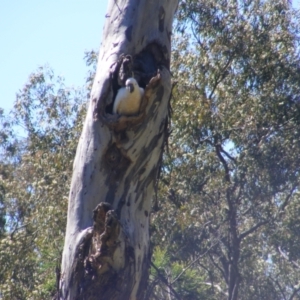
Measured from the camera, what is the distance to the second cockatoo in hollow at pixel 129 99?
11.3 ft

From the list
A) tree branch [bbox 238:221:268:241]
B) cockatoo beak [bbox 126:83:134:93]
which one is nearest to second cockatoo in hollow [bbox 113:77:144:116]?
cockatoo beak [bbox 126:83:134:93]

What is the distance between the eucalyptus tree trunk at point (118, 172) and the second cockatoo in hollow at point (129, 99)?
0.10 feet

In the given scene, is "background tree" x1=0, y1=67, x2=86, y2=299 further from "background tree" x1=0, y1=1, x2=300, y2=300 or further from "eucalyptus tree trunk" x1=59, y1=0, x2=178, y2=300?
"eucalyptus tree trunk" x1=59, y1=0, x2=178, y2=300

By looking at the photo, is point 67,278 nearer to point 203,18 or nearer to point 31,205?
point 203,18

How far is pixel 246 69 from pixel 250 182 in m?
2.27

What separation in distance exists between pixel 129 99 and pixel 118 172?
0.40m

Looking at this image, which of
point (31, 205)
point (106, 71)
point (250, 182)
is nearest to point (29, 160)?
point (31, 205)

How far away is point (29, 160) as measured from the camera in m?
13.5

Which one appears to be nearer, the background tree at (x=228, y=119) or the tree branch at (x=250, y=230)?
the background tree at (x=228, y=119)

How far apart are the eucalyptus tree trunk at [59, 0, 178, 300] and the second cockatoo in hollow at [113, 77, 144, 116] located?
0.03 m

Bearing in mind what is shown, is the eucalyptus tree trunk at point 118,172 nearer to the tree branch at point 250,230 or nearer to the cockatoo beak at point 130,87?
the cockatoo beak at point 130,87

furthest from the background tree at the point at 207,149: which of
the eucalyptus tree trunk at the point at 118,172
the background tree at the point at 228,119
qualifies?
the eucalyptus tree trunk at the point at 118,172

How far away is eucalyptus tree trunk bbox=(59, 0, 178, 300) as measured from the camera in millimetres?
3297

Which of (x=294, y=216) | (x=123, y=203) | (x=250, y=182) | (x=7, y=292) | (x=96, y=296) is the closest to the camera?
(x=96, y=296)
